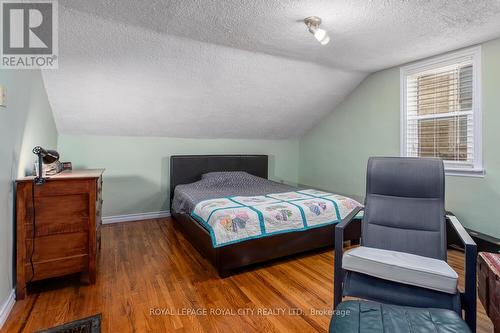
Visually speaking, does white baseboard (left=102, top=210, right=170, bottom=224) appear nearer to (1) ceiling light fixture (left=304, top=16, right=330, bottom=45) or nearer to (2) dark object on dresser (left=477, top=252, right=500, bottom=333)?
(1) ceiling light fixture (left=304, top=16, right=330, bottom=45)

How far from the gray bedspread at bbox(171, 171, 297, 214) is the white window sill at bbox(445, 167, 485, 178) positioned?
1851 millimetres

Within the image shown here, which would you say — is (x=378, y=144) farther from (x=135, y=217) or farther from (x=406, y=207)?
(x=135, y=217)

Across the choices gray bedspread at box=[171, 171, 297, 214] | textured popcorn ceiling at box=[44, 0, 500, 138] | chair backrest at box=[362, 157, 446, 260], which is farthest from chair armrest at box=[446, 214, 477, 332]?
gray bedspread at box=[171, 171, 297, 214]

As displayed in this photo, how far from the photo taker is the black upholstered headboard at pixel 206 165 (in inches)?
164

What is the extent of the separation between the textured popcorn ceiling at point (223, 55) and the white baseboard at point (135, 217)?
1261 mm

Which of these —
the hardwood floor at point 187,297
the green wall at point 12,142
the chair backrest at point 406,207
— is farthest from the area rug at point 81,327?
the chair backrest at point 406,207

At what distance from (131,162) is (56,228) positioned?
209cm

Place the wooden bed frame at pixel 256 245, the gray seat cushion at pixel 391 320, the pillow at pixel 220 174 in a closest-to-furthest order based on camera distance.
→ the gray seat cushion at pixel 391 320 → the wooden bed frame at pixel 256 245 → the pillow at pixel 220 174

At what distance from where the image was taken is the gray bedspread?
3.24 m

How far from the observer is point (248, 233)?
2.38 meters

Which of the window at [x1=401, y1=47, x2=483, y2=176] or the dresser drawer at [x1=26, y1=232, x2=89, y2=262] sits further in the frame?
the window at [x1=401, y1=47, x2=483, y2=176]

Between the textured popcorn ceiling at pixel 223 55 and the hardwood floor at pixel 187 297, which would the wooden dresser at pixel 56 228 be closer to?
the hardwood floor at pixel 187 297

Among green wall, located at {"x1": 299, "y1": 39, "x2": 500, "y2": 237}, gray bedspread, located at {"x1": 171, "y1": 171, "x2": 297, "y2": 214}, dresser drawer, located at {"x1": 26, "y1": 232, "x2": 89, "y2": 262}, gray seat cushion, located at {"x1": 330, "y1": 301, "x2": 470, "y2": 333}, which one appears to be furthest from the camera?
gray bedspread, located at {"x1": 171, "y1": 171, "x2": 297, "y2": 214}

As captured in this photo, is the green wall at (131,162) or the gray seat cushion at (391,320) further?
the green wall at (131,162)
